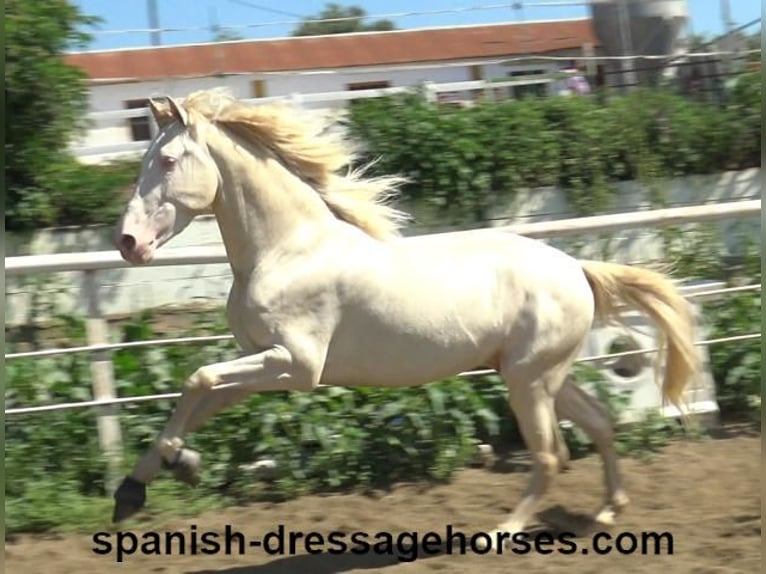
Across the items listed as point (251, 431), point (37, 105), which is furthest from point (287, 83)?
point (251, 431)

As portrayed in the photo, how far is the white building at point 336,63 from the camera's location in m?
15.6

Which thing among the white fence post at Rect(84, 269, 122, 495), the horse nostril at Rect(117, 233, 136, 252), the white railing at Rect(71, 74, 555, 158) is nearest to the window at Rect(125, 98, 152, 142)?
the white railing at Rect(71, 74, 555, 158)

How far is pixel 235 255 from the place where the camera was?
4.43m

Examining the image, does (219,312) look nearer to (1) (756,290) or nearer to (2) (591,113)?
(1) (756,290)

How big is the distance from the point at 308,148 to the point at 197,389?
1063mm

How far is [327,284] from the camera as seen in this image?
4352 mm

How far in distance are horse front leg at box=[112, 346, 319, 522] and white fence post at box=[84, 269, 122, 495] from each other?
3.40 ft

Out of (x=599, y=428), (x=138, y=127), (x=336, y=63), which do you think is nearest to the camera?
(x=599, y=428)

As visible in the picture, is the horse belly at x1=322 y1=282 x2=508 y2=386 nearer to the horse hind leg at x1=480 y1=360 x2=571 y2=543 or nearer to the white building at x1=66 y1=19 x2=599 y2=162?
the horse hind leg at x1=480 y1=360 x2=571 y2=543

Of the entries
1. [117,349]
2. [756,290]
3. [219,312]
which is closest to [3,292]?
[117,349]

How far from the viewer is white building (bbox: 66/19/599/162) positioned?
15.6 meters

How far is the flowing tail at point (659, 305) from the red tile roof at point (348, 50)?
1628 centimetres

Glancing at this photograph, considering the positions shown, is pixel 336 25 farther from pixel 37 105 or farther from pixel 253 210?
pixel 253 210

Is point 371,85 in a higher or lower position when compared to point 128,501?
higher
